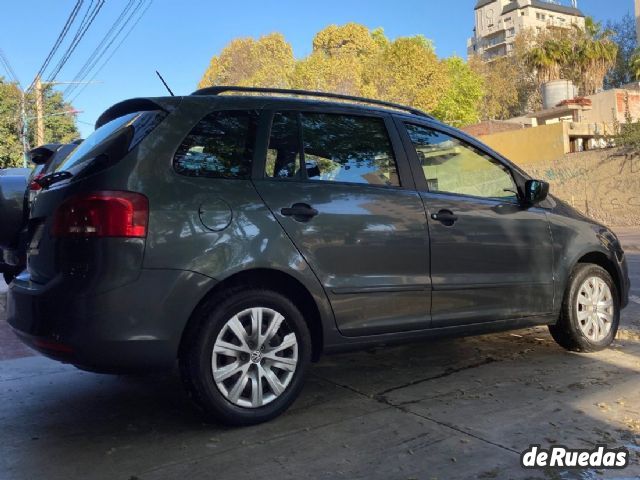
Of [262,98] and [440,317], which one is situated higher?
[262,98]

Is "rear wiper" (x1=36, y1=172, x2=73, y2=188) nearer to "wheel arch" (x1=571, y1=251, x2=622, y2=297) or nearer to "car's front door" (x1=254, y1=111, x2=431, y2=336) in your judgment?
"car's front door" (x1=254, y1=111, x2=431, y2=336)

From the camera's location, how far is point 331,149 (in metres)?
3.86

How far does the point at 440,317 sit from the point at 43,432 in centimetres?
253

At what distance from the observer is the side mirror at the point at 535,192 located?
4.54m

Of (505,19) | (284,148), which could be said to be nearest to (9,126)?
(284,148)

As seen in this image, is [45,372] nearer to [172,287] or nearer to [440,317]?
[172,287]

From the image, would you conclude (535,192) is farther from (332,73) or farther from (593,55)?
(593,55)

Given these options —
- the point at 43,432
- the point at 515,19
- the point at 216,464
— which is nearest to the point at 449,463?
the point at 216,464

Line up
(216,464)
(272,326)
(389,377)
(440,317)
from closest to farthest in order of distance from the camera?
(216,464) → (272,326) → (440,317) → (389,377)

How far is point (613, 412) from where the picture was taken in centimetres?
357

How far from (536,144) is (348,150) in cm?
2044

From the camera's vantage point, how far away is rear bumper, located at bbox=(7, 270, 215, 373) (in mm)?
2949

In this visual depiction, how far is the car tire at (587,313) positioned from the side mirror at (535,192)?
2.39 ft

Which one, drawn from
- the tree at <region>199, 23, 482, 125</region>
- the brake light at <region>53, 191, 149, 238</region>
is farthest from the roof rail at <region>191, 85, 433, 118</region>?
the tree at <region>199, 23, 482, 125</region>
